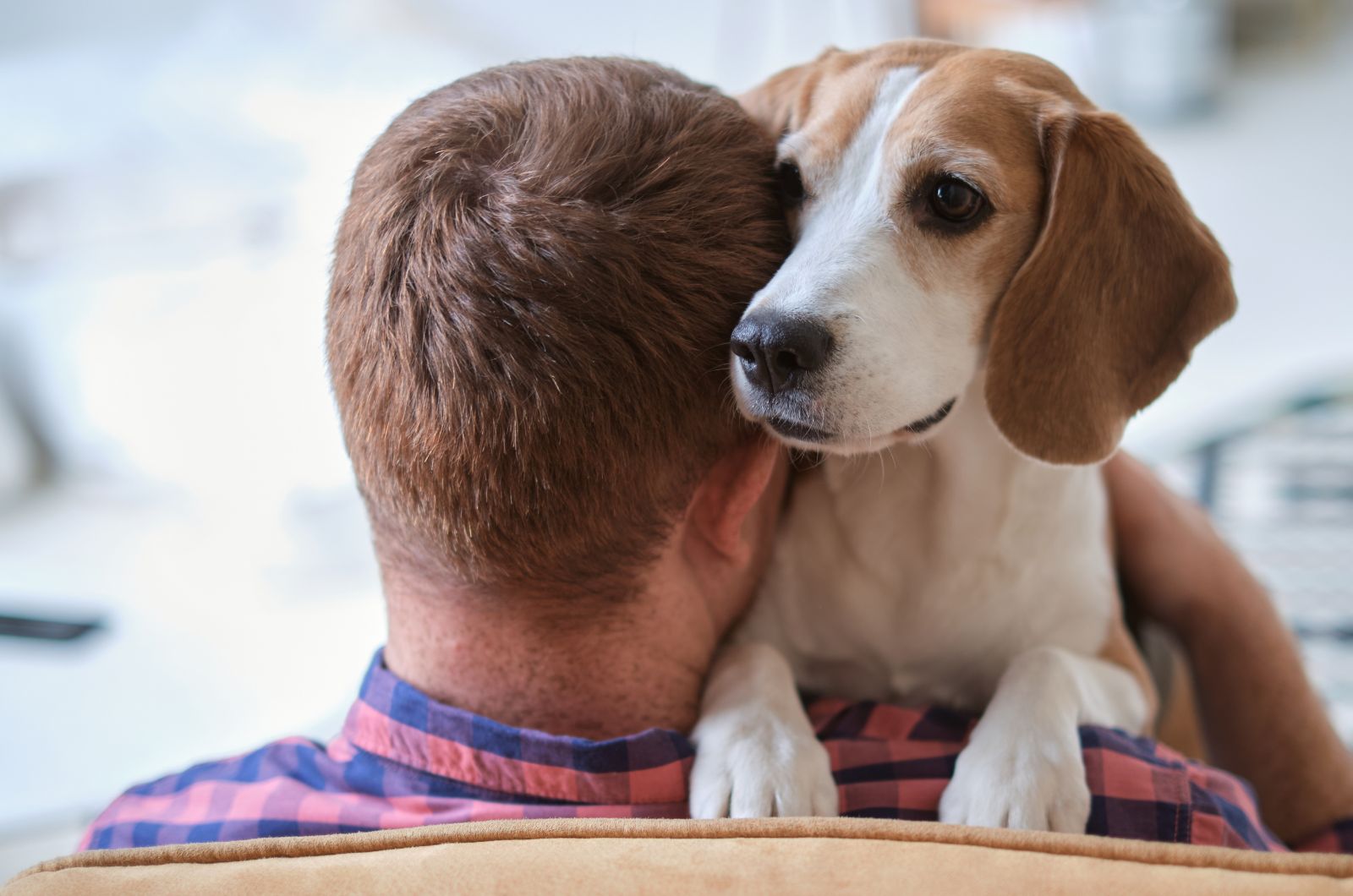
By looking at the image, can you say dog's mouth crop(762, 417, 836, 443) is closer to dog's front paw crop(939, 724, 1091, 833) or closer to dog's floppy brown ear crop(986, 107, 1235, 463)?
dog's floppy brown ear crop(986, 107, 1235, 463)

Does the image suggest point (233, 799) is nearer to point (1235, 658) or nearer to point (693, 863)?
point (693, 863)

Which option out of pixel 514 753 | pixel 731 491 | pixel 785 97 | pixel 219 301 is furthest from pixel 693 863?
pixel 219 301

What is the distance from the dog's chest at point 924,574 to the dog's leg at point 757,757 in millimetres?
207

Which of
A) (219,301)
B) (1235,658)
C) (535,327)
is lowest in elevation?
(1235,658)

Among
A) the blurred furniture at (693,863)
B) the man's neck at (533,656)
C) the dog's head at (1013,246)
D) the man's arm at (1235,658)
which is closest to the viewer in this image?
the blurred furniture at (693,863)

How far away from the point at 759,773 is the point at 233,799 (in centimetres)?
47

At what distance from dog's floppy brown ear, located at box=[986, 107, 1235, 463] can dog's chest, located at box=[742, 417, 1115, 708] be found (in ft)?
0.50

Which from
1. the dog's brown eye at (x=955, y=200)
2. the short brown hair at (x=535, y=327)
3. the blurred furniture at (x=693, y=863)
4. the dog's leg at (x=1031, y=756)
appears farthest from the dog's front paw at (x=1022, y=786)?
the dog's brown eye at (x=955, y=200)

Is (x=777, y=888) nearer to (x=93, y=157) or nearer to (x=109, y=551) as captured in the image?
(x=109, y=551)

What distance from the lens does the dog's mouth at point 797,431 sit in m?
1.12

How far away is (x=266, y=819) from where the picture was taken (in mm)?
1040

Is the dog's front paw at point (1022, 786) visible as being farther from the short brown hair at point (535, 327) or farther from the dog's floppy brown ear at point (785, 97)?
the dog's floppy brown ear at point (785, 97)

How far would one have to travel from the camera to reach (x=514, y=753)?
1.04 m

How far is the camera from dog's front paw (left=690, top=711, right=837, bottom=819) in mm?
1078
